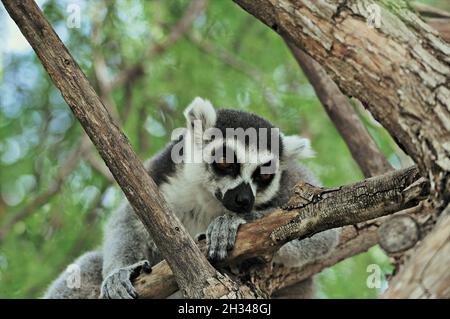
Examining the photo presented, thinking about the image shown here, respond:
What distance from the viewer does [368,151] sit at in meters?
6.38

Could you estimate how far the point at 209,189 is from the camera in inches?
215

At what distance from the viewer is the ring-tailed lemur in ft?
17.2

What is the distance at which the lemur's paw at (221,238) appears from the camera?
14.7ft

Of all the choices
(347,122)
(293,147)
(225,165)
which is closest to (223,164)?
(225,165)

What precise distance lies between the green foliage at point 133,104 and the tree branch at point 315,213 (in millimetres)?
3049

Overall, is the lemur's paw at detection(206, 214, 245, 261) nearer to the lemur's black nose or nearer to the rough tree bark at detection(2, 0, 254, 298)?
the lemur's black nose

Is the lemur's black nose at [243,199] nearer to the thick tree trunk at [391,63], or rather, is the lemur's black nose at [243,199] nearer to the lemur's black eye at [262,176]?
the lemur's black eye at [262,176]

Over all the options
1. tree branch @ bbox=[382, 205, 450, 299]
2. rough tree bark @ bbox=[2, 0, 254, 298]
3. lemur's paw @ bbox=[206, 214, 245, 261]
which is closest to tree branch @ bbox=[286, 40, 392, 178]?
lemur's paw @ bbox=[206, 214, 245, 261]

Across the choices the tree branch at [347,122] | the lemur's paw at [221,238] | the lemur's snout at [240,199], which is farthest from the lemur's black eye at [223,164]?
the tree branch at [347,122]

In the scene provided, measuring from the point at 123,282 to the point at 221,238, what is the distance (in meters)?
0.95

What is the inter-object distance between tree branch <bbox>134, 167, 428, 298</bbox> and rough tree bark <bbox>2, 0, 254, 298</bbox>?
0.52 m

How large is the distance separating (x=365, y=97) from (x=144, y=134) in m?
5.56

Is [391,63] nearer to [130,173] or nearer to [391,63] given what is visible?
[391,63]
